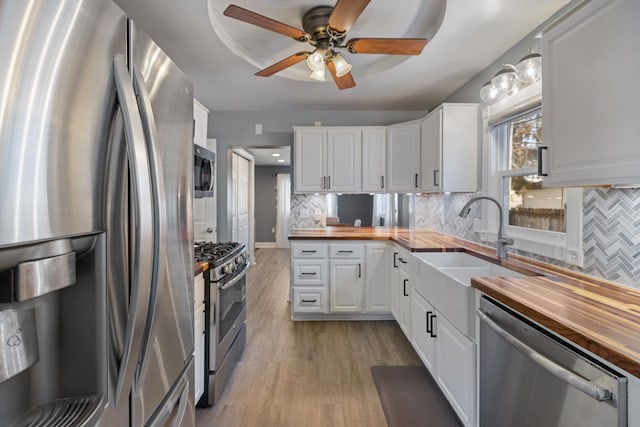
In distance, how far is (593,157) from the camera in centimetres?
121

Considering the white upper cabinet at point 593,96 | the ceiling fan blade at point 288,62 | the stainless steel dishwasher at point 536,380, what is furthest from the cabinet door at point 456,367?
the ceiling fan blade at point 288,62

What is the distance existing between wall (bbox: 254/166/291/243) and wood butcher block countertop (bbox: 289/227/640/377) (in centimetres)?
718

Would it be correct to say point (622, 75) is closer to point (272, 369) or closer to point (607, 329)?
point (607, 329)

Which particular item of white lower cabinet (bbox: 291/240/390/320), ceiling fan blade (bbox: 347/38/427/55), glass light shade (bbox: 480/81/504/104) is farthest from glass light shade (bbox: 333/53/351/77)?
white lower cabinet (bbox: 291/240/390/320)

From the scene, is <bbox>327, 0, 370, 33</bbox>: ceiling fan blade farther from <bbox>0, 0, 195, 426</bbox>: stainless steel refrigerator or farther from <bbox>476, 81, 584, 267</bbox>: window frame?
<bbox>476, 81, 584, 267</bbox>: window frame

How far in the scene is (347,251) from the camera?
3.31 meters

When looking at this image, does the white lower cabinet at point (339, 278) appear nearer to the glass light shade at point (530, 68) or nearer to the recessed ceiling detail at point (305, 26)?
the recessed ceiling detail at point (305, 26)

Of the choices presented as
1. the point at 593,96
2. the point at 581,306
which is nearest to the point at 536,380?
the point at 581,306

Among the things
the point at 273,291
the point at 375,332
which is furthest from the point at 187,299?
the point at 273,291

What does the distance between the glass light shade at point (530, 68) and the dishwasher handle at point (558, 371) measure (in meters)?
1.42

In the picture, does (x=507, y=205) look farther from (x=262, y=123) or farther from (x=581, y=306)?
(x=262, y=123)

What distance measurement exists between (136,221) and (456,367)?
168 centimetres

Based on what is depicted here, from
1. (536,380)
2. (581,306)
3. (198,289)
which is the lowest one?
(536,380)

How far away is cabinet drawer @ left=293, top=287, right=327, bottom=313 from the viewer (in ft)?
10.9
